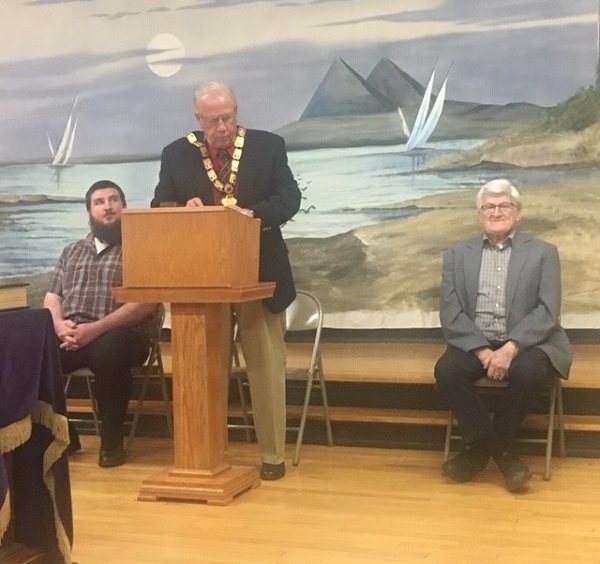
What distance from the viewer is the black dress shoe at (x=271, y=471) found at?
159 inches

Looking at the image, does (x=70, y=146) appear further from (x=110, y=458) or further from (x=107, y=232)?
(x=110, y=458)

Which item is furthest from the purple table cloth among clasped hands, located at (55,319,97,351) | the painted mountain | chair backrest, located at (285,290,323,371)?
the painted mountain

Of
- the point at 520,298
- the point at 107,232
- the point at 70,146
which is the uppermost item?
the point at 70,146

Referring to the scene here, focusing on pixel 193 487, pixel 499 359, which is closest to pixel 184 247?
pixel 193 487

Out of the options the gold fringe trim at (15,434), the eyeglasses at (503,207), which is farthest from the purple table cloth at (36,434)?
the eyeglasses at (503,207)

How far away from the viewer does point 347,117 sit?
16.9ft

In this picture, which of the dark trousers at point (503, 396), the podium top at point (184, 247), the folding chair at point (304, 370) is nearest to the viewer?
the podium top at point (184, 247)

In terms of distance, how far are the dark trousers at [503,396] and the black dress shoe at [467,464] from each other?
3.1 inches

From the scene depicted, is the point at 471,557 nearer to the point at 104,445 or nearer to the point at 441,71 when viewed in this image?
the point at 104,445

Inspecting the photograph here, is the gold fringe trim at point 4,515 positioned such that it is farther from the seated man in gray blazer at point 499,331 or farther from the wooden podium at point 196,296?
the seated man in gray blazer at point 499,331

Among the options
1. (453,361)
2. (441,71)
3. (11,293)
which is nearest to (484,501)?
(453,361)

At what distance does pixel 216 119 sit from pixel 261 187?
36 cm

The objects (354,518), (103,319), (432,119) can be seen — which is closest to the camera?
(354,518)

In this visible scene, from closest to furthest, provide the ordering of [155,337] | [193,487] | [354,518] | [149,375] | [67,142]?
[354,518] → [193,487] → [155,337] → [149,375] → [67,142]
